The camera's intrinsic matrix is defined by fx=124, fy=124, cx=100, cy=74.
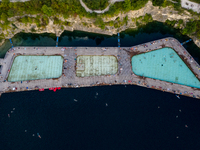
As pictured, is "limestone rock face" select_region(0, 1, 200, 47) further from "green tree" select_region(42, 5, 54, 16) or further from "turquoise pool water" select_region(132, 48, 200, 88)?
"turquoise pool water" select_region(132, 48, 200, 88)

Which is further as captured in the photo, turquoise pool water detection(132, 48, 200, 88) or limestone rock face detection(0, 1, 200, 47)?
limestone rock face detection(0, 1, 200, 47)

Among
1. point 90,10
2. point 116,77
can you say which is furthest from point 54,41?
point 116,77

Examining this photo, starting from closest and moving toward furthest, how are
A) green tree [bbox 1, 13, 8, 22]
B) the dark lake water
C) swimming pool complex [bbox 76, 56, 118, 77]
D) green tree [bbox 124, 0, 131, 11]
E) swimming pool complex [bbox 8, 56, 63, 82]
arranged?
the dark lake water < swimming pool complex [bbox 8, 56, 63, 82] < swimming pool complex [bbox 76, 56, 118, 77] < green tree [bbox 124, 0, 131, 11] < green tree [bbox 1, 13, 8, 22]

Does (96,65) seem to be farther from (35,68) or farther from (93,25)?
(35,68)

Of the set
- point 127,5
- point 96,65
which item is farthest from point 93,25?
point 96,65

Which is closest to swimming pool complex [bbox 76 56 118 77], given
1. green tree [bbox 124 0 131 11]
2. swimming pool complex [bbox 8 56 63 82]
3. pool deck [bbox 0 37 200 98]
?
pool deck [bbox 0 37 200 98]

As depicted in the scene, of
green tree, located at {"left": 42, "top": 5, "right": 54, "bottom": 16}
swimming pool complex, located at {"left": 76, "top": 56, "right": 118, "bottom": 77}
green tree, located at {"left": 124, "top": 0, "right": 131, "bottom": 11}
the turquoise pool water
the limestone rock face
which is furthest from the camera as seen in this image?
the limestone rock face
